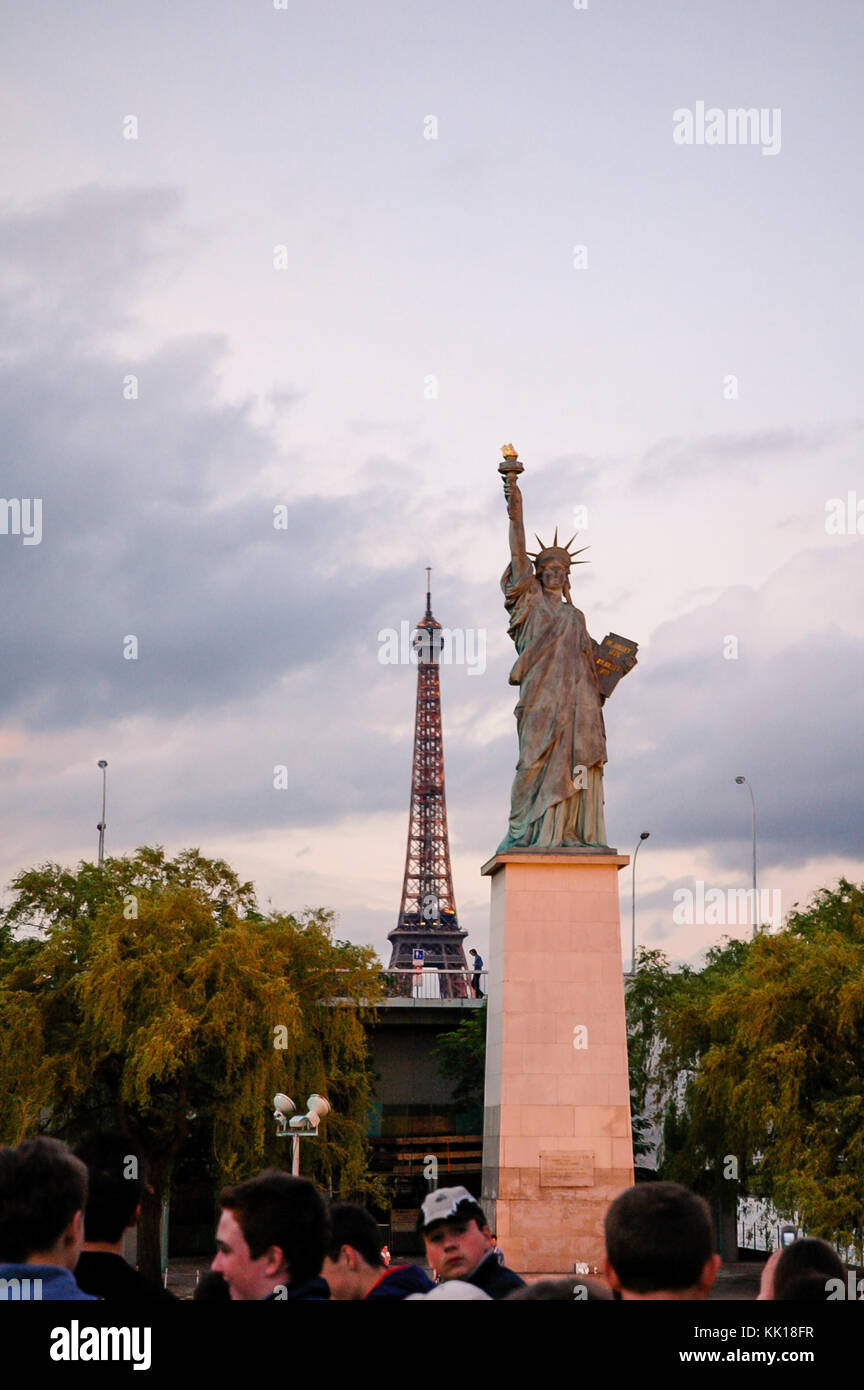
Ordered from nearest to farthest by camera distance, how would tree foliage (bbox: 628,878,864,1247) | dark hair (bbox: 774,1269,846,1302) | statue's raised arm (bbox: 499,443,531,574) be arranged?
dark hair (bbox: 774,1269,846,1302)
statue's raised arm (bbox: 499,443,531,574)
tree foliage (bbox: 628,878,864,1247)

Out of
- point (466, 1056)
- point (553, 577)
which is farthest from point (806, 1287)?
point (466, 1056)

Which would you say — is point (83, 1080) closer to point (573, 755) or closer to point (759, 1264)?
point (573, 755)

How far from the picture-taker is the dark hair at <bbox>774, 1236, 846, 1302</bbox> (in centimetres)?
562

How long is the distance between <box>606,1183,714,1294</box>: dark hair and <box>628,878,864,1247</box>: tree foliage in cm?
Result: 2427

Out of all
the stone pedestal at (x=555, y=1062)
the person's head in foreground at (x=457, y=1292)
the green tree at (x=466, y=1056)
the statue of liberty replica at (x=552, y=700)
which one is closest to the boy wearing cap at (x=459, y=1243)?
the person's head in foreground at (x=457, y=1292)

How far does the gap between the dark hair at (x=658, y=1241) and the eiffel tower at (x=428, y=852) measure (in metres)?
90.5

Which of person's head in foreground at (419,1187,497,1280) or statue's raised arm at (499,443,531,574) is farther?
statue's raised arm at (499,443,531,574)

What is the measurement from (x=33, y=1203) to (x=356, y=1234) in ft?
7.67

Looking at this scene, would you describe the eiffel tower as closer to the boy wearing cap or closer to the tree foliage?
the tree foliage

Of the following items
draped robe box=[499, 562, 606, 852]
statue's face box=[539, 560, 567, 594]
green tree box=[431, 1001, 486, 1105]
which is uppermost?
statue's face box=[539, 560, 567, 594]

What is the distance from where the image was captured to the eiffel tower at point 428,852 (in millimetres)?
97625

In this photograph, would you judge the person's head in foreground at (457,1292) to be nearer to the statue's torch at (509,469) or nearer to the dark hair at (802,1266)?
the dark hair at (802,1266)

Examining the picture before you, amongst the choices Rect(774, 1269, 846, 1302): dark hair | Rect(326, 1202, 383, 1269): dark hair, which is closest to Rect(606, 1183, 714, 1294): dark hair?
Rect(774, 1269, 846, 1302): dark hair
